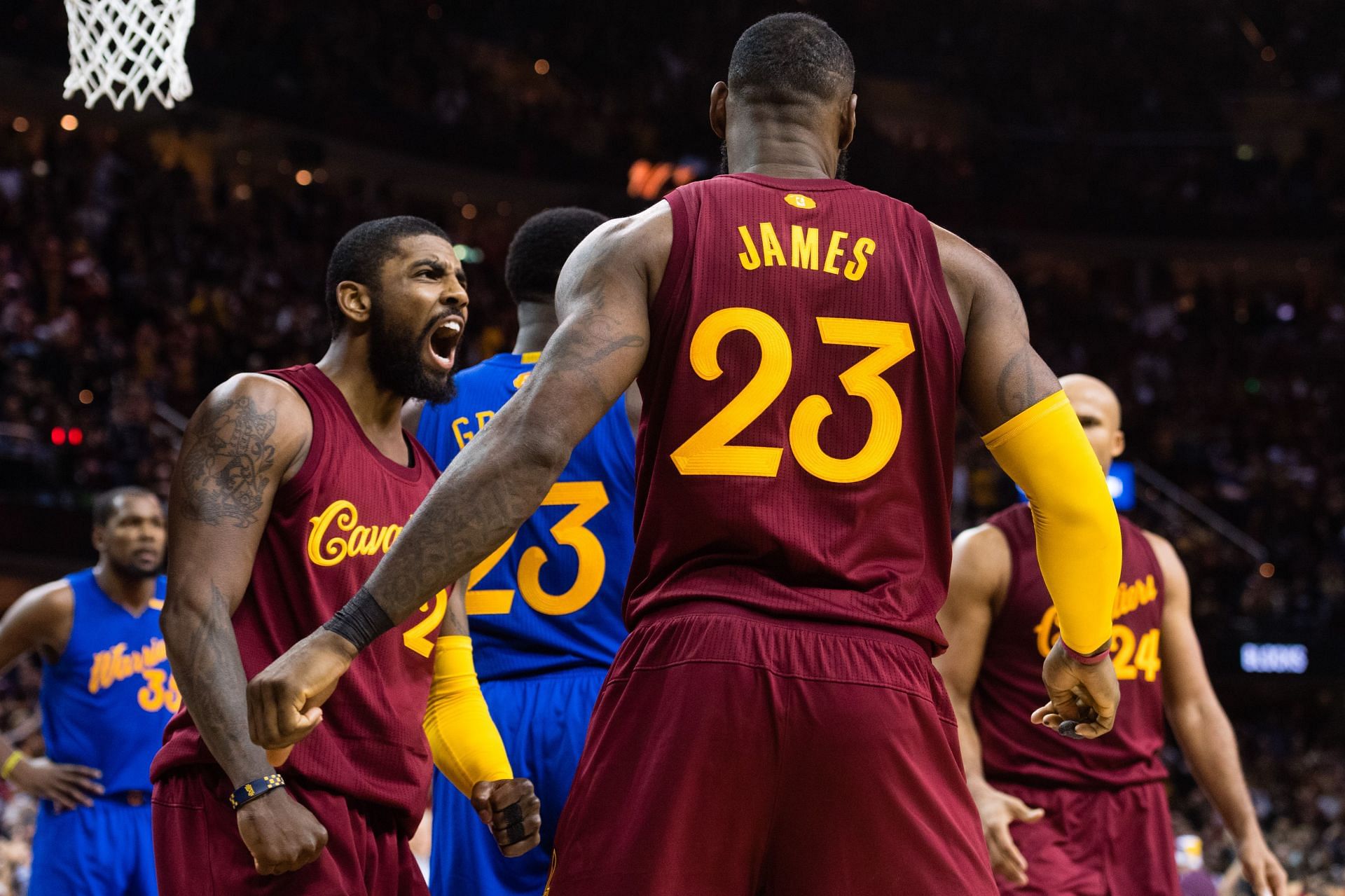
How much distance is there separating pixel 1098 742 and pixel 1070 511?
2.31 m

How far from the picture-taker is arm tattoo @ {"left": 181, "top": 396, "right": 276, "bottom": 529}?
307 cm

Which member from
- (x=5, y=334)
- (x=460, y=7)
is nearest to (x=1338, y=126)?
(x=460, y=7)

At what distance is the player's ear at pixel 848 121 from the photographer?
2.86 meters

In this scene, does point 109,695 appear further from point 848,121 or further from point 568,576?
point 848,121

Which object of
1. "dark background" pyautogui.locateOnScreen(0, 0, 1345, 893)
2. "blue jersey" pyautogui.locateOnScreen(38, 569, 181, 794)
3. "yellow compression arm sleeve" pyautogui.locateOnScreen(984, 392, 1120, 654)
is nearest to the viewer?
"yellow compression arm sleeve" pyautogui.locateOnScreen(984, 392, 1120, 654)

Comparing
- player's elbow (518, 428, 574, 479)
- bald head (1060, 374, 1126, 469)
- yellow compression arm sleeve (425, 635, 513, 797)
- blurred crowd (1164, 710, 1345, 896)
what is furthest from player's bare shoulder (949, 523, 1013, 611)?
blurred crowd (1164, 710, 1345, 896)

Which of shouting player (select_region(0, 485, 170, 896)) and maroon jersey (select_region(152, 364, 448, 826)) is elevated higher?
maroon jersey (select_region(152, 364, 448, 826))

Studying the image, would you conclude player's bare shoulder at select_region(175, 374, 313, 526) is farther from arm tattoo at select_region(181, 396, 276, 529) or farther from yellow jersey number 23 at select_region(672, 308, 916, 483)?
yellow jersey number 23 at select_region(672, 308, 916, 483)

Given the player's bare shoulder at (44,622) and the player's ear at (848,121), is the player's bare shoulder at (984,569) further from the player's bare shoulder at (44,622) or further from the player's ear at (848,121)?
the player's bare shoulder at (44,622)

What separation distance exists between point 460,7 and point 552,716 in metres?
20.4

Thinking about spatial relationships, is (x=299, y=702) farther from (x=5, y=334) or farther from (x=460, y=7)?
(x=460, y=7)

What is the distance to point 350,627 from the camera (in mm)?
2404

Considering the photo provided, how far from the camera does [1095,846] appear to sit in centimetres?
462

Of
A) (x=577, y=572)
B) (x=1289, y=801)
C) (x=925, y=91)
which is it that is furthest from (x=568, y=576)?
(x=925, y=91)
